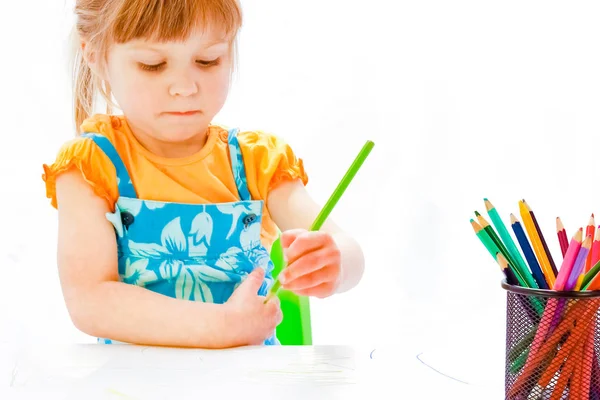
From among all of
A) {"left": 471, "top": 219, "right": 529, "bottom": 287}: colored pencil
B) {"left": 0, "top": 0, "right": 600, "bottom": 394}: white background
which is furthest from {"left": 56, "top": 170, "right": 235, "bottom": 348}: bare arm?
{"left": 0, "top": 0, "right": 600, "bottom": 394}: white background

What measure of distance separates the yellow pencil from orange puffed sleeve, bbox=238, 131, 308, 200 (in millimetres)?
375

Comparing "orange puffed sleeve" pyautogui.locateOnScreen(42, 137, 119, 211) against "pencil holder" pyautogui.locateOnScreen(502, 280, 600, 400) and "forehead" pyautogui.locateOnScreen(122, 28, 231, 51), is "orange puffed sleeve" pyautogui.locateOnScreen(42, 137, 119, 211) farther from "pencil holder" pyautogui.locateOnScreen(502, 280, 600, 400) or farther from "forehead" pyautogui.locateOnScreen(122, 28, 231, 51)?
"pencil holder" pyautogui.locateOnScreen(502, 280, 600, 400)

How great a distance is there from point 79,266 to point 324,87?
74 cm

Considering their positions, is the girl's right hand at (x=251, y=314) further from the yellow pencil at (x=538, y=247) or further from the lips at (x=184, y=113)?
the yellow pencil at (x=538, y=247)

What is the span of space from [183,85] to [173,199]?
13 cm

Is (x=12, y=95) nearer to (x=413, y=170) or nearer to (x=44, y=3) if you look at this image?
(x=44, y=3)

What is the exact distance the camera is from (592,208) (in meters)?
1.46

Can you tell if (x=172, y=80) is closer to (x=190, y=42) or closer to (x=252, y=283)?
(x=190, y=42)

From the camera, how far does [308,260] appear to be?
757 millimetres

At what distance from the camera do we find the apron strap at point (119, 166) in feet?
2.90

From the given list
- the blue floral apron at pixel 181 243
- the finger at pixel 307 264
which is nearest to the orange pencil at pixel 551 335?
the finger at pixel 307 264

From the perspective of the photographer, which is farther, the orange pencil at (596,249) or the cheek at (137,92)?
the cheek at (137,92)

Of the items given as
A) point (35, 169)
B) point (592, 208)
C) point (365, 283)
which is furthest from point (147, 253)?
point (592, 208)

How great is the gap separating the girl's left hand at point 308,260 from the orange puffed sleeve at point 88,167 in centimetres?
22
